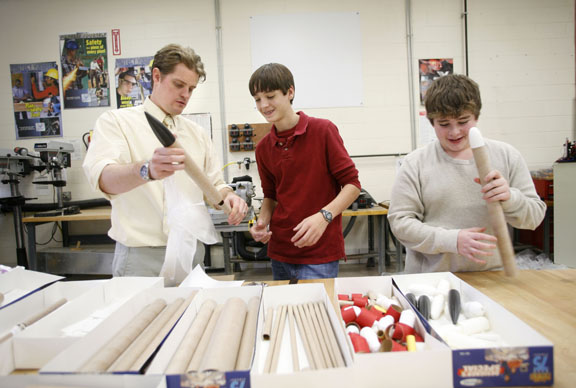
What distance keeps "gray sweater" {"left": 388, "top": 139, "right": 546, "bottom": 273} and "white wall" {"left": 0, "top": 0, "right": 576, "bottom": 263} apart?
2.49 meters

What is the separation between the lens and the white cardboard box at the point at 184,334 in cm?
53

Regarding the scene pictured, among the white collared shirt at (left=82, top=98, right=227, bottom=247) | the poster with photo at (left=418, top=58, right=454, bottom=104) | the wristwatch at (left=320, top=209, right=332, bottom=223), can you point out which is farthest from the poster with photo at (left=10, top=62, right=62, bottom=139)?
the poster with photo at (left=418, top=58, right=454, bottom=104)

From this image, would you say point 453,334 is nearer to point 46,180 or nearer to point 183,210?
point 183,210

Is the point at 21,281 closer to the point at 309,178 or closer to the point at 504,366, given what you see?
the point at 309,178

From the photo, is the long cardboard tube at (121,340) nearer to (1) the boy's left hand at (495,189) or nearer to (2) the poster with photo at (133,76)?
(1) the boy's left hand at (495,189)

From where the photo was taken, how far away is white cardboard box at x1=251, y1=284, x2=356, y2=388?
0.54 metres

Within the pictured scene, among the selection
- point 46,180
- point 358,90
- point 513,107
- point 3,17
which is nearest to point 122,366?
point 46,180

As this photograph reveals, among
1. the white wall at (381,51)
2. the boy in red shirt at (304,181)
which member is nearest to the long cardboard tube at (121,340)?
the boy in red shirt at (304,181)

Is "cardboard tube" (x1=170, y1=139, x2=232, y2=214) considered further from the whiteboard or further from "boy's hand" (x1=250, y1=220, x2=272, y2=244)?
the whiteboard

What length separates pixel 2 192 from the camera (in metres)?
3.23

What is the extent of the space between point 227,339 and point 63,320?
1.57 ft

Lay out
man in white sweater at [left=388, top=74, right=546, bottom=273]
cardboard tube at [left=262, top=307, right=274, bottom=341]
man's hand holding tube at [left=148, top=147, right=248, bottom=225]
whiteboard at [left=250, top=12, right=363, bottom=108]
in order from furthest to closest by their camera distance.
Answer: whiteboard at [left=250, top=12, right=363, bottom=108], man in white sweater at [left=388, top=74, right=546, bottom=273], man's hand holding tube at [left=148, top=147, right=248, bottom=225], cardboard tube at [left=262, top=307, right=274, bottom=341]

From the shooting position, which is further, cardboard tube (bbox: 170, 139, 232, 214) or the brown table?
cardboard tube (bbox: 170, 139, 232, 214)

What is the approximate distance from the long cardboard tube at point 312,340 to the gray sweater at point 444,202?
569mm
